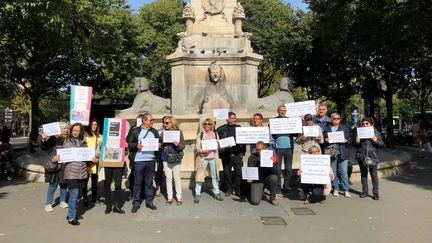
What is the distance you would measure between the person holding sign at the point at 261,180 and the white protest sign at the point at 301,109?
1.69m

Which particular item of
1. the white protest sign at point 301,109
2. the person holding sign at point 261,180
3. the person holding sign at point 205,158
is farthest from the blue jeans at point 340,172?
the person holding sign at point 205,158

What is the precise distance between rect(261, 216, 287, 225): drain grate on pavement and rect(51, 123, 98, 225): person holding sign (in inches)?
120

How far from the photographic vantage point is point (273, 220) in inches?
304

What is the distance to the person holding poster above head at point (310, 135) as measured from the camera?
31.4ft

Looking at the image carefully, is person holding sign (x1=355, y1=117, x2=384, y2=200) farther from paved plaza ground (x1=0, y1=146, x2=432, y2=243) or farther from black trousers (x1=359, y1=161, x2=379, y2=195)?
paved plaza ground (x1=0, y1=146, x2=432, y2=243)

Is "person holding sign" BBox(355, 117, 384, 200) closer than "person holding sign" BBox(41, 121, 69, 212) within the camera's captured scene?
No

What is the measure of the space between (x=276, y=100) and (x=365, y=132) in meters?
5.25

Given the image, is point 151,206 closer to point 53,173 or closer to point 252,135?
point 53,173

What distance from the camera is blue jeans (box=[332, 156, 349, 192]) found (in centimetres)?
984

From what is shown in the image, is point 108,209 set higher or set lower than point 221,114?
lower

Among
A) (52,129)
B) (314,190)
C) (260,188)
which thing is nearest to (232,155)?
(260,188)

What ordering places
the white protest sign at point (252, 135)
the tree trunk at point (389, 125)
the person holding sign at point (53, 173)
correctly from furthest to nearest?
the tree trunk at point (389, 125) < the white protest sign at point (252, 135) < the person holding sign at point (53, 173)

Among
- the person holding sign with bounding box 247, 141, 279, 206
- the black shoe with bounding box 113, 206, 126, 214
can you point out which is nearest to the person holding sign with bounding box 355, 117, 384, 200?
the person holding sign with bounding box 247, 141, 279, 206

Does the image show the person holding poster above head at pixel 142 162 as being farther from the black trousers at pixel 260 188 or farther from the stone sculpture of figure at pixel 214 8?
the stone sculpture of figure at pixel 214 8
